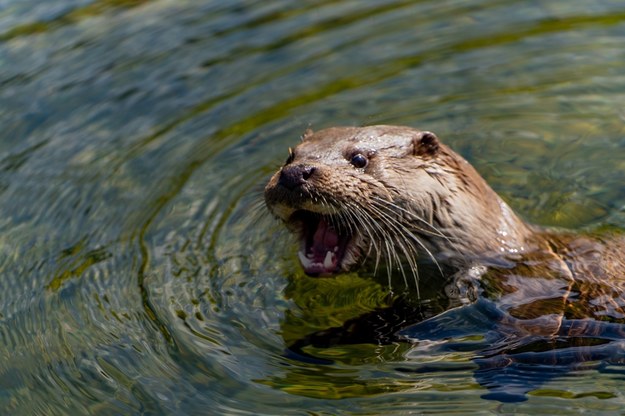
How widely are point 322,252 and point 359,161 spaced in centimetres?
44

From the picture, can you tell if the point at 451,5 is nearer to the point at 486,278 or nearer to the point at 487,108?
the point at 487,108

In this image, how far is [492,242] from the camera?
4555 mm

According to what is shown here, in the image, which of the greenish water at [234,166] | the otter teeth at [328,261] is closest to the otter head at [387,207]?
the otter teeth at [328,261]

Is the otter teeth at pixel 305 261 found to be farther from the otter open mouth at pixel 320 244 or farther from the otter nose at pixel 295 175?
the otter nose at pixel 295 175

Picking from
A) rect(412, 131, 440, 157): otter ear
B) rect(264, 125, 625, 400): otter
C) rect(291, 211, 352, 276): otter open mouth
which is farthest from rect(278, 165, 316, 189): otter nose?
rect(412, 131, 440, 157): otter ear

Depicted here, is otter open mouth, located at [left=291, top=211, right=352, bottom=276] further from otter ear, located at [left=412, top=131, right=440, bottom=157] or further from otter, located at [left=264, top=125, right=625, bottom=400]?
otter ear, located at [left=412, top=131, right=440, bottom=157]

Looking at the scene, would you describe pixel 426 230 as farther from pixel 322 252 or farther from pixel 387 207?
pixel 322 252

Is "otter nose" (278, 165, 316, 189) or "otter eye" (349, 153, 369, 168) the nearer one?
"otter nose" (278, 165, 316, 189)

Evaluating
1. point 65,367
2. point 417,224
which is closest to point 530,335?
point 417,224

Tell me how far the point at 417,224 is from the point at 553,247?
2.34 ft

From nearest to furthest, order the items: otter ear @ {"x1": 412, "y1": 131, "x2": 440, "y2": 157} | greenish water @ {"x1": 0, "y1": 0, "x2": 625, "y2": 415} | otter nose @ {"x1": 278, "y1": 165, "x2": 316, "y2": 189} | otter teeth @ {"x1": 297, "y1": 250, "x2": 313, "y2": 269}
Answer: otter nose @ {"x1": 278, "y1": 165, "x2": 316, "y2": 189}
greenish water @ {"x1": 0, "y1": 0, "x2": 625, "y2": 415}
otter teeth @ {"x1": 297, "y1": 250, "x2": 313, "y2": 269}
otter ear @ {"x1": 412, "y1": 131, "x2": 440, "y2": 157}

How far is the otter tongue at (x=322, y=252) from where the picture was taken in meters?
4.40

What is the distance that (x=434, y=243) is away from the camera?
4492 mm

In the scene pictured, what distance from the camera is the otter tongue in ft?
14.4
